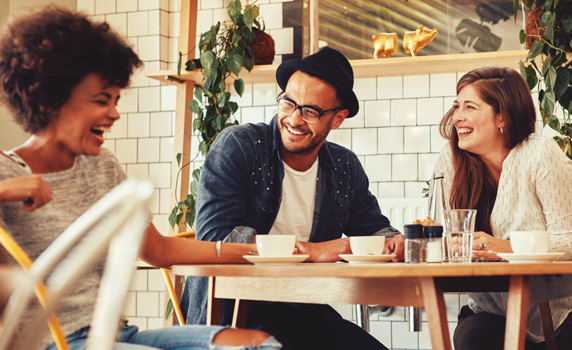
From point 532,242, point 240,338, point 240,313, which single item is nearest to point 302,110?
point 240,313

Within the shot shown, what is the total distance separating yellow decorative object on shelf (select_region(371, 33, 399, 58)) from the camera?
13.6 feet

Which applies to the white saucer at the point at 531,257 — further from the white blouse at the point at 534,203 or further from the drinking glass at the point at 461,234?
the white blouse at the point at 534,203

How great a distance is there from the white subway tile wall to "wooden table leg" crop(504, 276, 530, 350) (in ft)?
8.04

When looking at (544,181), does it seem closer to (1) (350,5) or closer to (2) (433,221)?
(2) (433,221)

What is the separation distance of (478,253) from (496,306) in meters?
0.50

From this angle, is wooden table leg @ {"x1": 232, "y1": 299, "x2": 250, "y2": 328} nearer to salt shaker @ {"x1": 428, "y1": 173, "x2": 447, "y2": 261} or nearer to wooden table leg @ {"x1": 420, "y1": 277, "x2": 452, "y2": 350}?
salt shaker @ {"x1": 428, "y1": 173, "x2": 447, "y2": 261}

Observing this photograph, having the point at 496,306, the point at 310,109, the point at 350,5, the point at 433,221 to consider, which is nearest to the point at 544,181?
the point at 496,306

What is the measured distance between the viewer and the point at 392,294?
4.75ft

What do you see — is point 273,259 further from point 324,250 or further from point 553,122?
point 553,122

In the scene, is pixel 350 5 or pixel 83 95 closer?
pixel 83 95

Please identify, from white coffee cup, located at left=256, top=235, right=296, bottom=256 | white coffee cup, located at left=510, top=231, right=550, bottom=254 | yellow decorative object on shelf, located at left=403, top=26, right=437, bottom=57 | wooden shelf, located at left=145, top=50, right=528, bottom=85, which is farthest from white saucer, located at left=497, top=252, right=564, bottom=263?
yellow decorative object on shelf, located at left=403, top=26, right=437, bottom=57

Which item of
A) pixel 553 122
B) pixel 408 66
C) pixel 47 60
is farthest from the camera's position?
pixel 408 66

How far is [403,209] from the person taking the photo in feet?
13.4

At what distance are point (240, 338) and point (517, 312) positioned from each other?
1.93 feet
